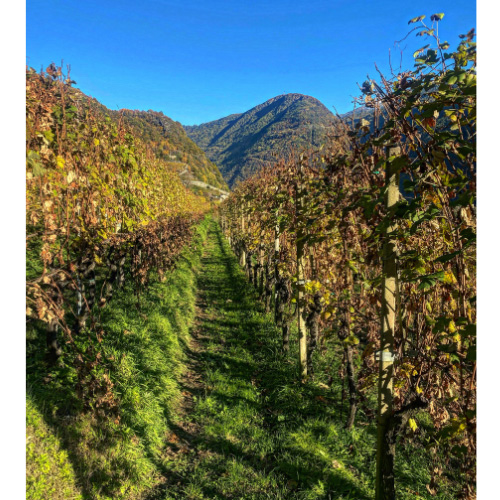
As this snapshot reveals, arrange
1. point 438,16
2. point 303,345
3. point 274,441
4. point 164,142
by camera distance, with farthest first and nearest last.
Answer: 1. point 164,142
2. point 303,345
3. point 274,441
4. point 438,16

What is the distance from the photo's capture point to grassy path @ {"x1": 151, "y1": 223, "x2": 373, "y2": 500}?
377cm

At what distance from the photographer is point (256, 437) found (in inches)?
181

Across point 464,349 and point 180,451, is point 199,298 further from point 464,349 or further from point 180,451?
point 464,349

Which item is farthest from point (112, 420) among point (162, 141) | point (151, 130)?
point (151, 130)

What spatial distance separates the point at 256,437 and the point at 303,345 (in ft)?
6.67

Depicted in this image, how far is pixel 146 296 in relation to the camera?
882cm

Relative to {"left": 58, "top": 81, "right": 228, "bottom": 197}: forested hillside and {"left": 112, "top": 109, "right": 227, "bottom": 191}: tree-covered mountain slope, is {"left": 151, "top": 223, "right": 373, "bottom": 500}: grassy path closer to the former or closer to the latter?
{"left": 58, "top": 81, "right": 228, "bottom": 197}: forested hillside

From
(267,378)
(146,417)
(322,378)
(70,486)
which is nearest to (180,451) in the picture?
(146,417)

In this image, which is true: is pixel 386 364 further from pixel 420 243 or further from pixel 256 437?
pixel 256 437

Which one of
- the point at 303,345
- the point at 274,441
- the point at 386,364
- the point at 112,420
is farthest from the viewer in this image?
the point at 303,345

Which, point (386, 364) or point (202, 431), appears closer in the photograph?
point (386, 364)

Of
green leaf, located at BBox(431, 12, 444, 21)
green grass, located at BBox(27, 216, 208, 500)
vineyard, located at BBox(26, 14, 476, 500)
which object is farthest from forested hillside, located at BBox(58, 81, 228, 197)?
green leaf, located at BBox(431, 12, 444, 21)

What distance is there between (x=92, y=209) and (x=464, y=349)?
4.10 meters
